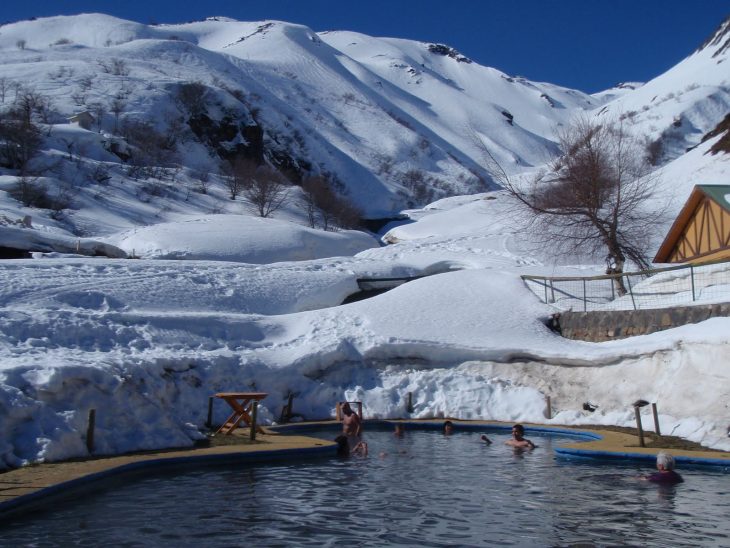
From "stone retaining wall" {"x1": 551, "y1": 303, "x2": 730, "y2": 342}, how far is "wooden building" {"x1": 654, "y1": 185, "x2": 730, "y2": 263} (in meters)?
5.14

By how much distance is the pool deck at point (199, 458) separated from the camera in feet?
31.2

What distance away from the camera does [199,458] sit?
12625 millimetres

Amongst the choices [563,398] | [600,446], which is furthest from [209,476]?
[563,398]

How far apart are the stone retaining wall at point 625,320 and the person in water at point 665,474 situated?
7.59m

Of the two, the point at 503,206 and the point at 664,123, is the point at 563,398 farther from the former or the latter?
the point at 664,123

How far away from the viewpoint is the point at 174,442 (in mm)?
13922

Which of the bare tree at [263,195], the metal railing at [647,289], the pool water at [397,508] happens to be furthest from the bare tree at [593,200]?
the bare tree at [263,195]

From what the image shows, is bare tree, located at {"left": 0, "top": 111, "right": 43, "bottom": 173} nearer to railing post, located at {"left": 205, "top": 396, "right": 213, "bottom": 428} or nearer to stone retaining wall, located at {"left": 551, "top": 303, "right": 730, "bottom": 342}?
railing post, located at {"left": 205, "top": 396, "right": 213, "bottom": 428}

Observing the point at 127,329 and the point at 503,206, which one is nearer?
the point at 127,329

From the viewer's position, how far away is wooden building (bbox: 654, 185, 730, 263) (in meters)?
24.4

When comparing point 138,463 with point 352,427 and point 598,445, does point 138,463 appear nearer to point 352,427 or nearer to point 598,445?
point 352,427

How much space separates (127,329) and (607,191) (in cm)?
1765

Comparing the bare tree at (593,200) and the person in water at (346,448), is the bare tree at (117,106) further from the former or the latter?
the person in water at (346,448)

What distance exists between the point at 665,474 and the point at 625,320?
31.6 ft
